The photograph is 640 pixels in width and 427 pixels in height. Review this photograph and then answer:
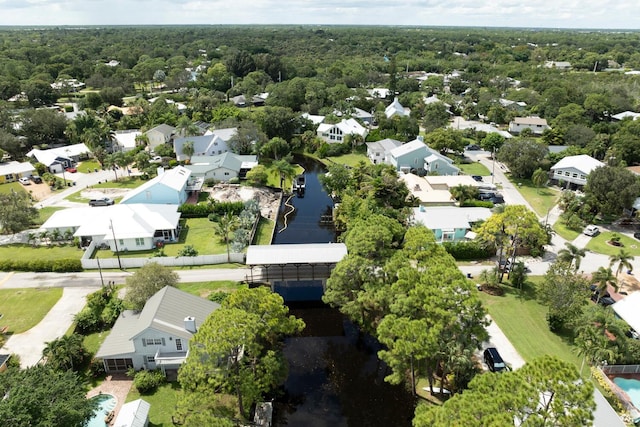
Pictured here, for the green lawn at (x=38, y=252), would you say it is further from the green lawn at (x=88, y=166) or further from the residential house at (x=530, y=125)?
the residential house at (x=530, y=125)

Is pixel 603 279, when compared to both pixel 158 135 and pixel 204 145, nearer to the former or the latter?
pixel 204 145

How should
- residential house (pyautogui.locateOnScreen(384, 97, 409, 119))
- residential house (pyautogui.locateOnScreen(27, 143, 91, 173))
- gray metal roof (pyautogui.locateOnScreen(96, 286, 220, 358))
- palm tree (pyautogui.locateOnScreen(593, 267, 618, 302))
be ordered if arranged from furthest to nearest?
residential house (pyautogui.locateOnScreen(384, 97, 409, 119))
residential house (pyautogui.locateOnScreen(27, 143, 91, 173))
palm tree (pyautogui.locateOnScreen(593, 267, 618, 302))
gray metal roof (pyautogui.locateOnScreen(96, 286, 220, 358))

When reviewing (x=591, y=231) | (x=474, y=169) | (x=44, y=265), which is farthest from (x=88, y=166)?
(x=591, y=231)

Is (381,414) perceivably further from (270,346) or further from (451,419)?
(451,419)

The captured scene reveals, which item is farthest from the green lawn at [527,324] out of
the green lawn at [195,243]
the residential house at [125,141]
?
the residential house at [125,141]

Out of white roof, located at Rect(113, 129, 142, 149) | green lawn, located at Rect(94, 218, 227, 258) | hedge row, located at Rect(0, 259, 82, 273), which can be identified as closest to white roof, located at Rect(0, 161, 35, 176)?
white roof, located at Rect(113, 129, 142, 149)

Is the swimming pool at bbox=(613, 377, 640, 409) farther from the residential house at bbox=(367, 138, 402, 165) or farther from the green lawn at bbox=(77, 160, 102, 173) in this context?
the green lawn at bbox=(77, 160, 102, 173)
